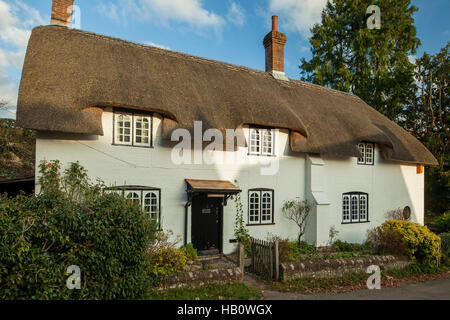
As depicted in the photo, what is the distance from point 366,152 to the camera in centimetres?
1312

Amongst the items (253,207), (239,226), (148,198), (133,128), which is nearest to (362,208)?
(253,207)

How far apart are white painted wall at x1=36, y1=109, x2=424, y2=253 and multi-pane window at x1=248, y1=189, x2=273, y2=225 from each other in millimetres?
216

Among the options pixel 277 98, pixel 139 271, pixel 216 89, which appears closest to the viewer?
pixel 139 271

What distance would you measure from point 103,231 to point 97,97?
174 inches

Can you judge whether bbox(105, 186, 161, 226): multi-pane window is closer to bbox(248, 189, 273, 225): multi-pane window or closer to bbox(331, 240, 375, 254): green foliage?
bbox(248, 189, 273, 225): multi-pane window

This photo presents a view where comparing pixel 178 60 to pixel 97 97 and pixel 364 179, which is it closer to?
pixel 97 97

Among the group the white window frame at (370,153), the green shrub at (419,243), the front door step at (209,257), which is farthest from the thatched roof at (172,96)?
the front door step at (209,257)

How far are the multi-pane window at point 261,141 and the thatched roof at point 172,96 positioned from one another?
64 centimetres

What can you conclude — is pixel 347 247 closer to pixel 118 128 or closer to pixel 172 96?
pixel 172 96

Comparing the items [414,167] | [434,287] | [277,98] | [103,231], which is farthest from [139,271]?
[414,167]

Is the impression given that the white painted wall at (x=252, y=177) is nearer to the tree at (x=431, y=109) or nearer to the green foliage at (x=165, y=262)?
the green foliage at (x=165, y=262)

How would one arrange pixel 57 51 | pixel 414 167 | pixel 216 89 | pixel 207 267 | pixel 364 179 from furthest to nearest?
1. pixel 414 167
2. pixel 364 179
3. pixel 216 89
4. pixel 57 51
5. pixel 207 267

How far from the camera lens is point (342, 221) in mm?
12242

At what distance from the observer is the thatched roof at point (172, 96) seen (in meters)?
7.90
